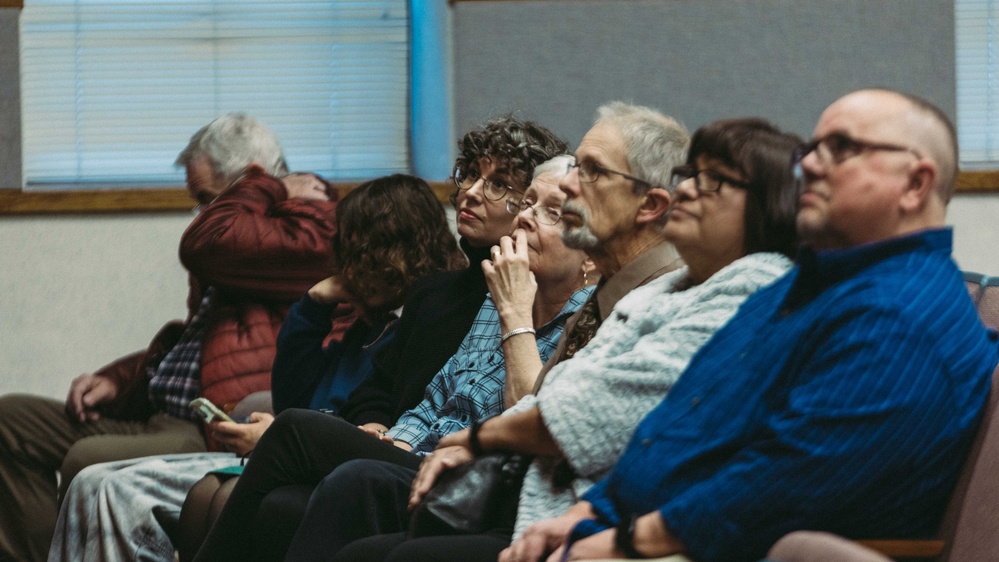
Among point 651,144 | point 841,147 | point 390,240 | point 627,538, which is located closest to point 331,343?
point 390,240

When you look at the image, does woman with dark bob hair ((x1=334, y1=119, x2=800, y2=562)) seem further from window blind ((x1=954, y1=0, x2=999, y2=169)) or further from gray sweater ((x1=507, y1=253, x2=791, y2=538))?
window blind ((x1=954, y1=0, x2=999, y2=169))

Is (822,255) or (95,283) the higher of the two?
(822,255)

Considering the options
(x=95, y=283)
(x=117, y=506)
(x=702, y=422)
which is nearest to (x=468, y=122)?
(x=95, y=283)

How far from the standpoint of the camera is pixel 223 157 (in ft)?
12.1

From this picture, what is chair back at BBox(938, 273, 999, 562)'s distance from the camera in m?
1.34

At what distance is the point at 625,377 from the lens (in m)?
1.74

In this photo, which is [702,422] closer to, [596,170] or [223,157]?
[596,170]

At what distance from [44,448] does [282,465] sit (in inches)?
60.3

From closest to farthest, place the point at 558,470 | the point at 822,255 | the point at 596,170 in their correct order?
the point at 822,255 → the point at 558,470 → the point at 596,170

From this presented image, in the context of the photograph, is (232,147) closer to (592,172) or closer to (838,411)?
(592,172)

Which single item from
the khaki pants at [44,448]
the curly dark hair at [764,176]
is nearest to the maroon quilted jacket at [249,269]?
the khaki pants at [44,448]

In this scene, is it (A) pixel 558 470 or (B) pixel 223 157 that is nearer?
(A) pixel 558 470

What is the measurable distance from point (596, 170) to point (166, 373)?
5.84ft

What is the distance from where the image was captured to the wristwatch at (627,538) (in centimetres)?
148
